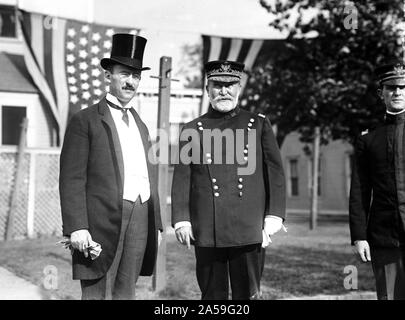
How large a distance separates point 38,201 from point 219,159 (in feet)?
22.1

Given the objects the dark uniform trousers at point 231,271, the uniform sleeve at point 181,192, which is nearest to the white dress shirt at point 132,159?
the uniform sleeve at point 181,192

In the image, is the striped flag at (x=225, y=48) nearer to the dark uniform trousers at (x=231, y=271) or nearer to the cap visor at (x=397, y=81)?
the cap visor at (x=397, y=81)

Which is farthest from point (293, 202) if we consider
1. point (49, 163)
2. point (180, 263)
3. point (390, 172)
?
point (390, 172)

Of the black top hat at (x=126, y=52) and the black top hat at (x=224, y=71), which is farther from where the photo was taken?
the black top hat at (x=224, y=71)

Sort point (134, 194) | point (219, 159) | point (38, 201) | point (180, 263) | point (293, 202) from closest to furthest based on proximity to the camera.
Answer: point (134, 194)
point (219, 159)
point (180, 263)
point (38, 201)
point (293, 202)

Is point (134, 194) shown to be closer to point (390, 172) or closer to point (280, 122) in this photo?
point (390, 172)

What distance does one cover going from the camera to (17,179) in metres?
9.06

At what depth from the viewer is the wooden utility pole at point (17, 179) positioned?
870 centimetres

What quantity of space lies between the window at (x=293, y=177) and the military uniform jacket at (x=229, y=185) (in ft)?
64.2

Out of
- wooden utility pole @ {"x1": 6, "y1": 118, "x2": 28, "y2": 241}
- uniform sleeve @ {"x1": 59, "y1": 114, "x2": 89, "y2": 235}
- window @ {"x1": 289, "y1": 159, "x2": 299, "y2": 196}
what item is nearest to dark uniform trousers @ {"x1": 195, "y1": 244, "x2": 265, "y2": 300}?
uniform sleeve @ {"x1": 59, "y1": 114, "x2": 89, "y2": 235}

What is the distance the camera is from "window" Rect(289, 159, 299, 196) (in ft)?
74.6

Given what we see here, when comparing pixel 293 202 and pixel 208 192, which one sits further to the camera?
pixel 293 202

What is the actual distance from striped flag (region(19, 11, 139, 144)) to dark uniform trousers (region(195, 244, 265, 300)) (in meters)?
2.38

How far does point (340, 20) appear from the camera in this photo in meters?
8.09
